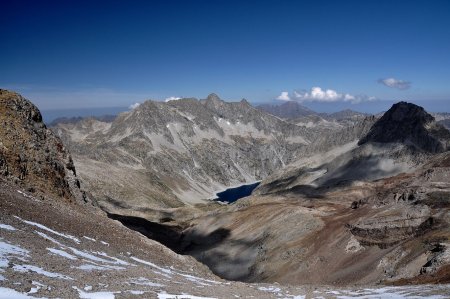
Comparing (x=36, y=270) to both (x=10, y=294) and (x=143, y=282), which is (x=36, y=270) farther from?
(x=143, y=282)

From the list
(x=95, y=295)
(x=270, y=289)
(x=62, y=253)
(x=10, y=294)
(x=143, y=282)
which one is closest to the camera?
(x=10, y=294)

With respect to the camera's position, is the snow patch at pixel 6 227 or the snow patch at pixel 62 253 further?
the snow patch at pixel 6 227

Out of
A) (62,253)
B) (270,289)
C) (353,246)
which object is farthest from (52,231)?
(353,246)

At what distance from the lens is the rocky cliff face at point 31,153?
44156 mm

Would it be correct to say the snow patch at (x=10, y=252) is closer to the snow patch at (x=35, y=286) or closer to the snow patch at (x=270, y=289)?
the snow patch at (x=35, y=286)

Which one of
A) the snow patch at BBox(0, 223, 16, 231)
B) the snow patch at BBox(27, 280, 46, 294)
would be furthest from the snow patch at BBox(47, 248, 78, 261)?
the snow patch at BBox(27, 280, 46, 294)

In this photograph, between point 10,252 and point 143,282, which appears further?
point 143,282

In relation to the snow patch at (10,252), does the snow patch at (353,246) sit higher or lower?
lower

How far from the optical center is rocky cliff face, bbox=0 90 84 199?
44156mm

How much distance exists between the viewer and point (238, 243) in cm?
10044

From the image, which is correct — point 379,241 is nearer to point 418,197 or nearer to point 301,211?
point 418,197

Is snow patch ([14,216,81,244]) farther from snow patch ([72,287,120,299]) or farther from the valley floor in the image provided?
snow patch ([72,287,120,299])

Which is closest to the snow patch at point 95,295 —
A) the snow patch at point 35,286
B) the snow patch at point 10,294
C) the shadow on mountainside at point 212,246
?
the snow patch at point 35,286

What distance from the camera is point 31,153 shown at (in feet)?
158
